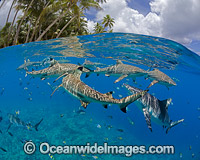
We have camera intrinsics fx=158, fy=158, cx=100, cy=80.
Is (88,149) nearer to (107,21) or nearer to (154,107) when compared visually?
(154,107)

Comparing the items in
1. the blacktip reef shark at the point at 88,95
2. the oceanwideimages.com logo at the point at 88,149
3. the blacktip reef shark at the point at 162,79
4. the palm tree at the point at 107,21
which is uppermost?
the palm tree at the point at 107,21

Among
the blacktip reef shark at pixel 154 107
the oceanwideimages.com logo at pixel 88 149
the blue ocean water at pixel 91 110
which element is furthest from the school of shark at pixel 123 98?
the oceanwideimages.com logo at pixel 88 149

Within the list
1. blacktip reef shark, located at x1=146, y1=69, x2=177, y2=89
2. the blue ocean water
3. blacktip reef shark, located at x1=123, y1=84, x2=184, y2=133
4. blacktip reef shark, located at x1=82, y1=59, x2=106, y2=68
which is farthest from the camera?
blacktip reef shark, located at x1=82, y1=59, x2=106, y2=68

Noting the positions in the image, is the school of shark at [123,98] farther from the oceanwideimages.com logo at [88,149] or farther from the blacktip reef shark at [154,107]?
the oceanwideimages.com logo at [88,149]

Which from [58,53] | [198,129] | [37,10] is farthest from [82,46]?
[37,10]

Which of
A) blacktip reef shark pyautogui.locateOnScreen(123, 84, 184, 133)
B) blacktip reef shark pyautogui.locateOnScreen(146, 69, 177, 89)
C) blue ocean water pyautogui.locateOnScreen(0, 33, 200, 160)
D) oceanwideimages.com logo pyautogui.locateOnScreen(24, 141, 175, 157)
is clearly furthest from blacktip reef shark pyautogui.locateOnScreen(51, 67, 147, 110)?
blacktip reef shark pyautogui.locateOnScreen(146, 69, 177, 89)

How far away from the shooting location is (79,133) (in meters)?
6.83

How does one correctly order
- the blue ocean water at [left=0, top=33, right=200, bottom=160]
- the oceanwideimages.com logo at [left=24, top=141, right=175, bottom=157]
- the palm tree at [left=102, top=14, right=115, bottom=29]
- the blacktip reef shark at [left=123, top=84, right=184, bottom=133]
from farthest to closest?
the palm tree at [left=102, top=14, right=115, bottom=29]
the blue ocean water at [left=0, top=33, right=200, bottom=160]
the oceanwideimages.com logo at [left=24, top=141, right=175, bottom=157]
the blacktip reef shark at [left=123, top=84, right=184, bottom=133]

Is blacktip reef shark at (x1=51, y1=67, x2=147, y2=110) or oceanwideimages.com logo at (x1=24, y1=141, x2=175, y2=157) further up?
blacktip reef shark at (x1=51, y1=67, x2=147, y2=110)

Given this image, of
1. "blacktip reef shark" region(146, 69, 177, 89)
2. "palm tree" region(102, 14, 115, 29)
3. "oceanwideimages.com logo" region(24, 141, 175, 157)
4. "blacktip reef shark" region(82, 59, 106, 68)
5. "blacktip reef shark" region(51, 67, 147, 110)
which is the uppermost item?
"palm tree" region(102, 14, 115, 29)

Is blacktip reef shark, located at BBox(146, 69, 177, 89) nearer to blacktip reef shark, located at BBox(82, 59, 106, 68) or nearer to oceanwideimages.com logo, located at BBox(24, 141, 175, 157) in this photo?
oceanwideimages.com logo, located at BBox(24, 141, 175, 157)

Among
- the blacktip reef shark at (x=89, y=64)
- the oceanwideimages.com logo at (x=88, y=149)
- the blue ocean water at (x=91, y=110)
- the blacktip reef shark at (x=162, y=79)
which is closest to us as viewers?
the oceanwideimages.com logo at (x=88, y=149)

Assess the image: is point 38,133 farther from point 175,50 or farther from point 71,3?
point 71,3

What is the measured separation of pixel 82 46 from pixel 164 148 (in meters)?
6.80
